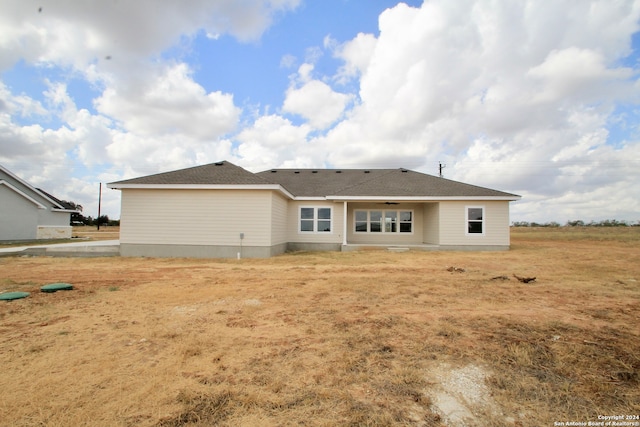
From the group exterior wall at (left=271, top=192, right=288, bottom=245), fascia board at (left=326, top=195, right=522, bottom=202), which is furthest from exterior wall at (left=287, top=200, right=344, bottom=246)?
fascia board at (left=326, top=195, right=522, bottom=202)

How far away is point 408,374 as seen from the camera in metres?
3.18

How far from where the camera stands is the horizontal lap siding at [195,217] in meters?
Answer: 13.6

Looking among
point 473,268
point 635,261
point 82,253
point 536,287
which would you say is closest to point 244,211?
point 82,253

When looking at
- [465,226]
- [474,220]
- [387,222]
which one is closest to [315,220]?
[387,222]

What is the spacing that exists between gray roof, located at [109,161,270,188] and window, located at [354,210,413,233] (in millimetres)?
8090

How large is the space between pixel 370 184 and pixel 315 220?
4058mm

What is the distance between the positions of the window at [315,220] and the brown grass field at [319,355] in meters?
10.0

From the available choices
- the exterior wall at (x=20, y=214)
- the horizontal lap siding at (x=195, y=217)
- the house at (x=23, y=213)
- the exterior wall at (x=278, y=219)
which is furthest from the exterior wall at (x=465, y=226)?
the exterior wall at (x=20, y=214)

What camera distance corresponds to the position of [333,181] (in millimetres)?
20547

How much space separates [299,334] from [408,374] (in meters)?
1.66

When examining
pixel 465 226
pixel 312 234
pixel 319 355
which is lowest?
pixel 319 355

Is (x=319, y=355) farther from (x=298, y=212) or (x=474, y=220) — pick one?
(x=474, y=220)

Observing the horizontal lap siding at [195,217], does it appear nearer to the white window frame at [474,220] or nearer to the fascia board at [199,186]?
the fascia board at [199,186]

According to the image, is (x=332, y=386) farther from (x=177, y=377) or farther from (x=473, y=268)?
(x=473, y=268)
